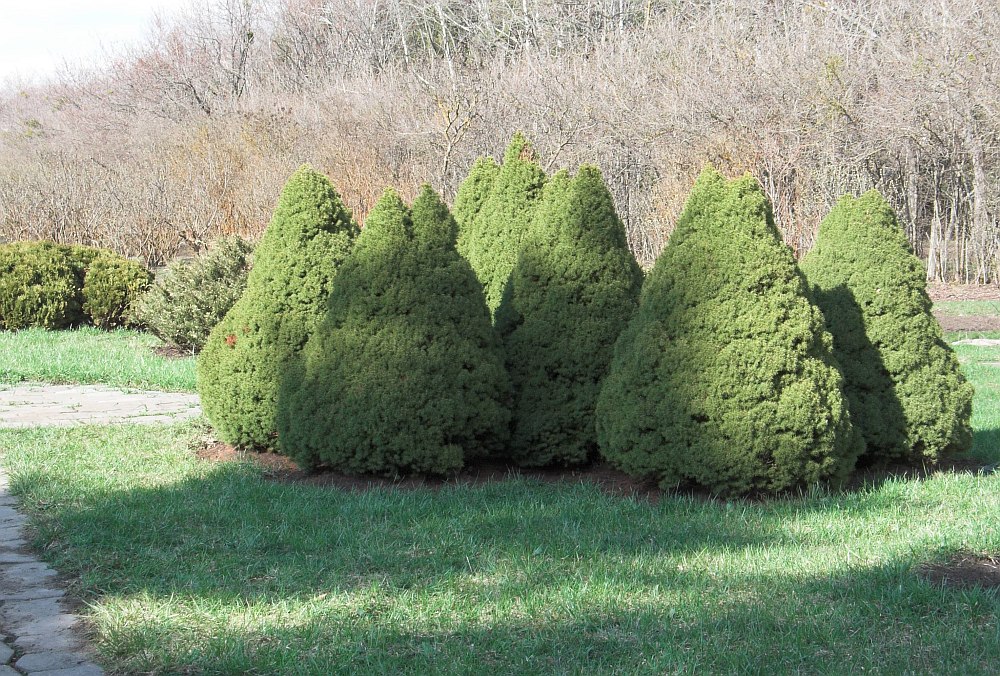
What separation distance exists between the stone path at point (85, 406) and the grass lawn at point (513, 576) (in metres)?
2.38

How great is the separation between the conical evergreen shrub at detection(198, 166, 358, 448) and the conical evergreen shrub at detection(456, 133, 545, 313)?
3.45 feet

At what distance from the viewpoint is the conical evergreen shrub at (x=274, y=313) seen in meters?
6.64

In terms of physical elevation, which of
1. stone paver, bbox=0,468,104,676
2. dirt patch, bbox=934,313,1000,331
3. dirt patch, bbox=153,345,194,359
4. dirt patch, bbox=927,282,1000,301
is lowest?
stone paver, bbox=0,468,104,676

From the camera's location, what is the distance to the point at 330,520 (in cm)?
506

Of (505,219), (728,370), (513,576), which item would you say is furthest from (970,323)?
(513,576)

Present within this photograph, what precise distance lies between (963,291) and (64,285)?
54.4ft

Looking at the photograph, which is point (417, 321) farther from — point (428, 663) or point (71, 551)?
point (428, 663)

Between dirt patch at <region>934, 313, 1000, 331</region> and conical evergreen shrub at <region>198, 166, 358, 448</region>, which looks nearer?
conical evergreen shrub at <region>198, 166, 358, 448</region>

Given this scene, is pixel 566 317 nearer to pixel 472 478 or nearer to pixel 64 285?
pixel 472 478

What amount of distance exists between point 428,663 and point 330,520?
72.0 inches

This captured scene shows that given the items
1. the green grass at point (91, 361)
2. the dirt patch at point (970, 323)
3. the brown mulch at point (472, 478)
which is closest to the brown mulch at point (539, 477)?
the brown mulch at point (472, 478)

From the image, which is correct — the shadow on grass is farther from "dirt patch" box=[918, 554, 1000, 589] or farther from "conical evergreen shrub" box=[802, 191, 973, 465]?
"conical evergreen shrub" box=[802, 191, 973, 465]

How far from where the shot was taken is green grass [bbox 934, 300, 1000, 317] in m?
15.8

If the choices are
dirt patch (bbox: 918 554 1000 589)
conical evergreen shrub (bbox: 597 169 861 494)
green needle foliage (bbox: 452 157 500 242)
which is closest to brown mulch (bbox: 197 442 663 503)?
conical evergreen shrub (bbox: 597 169 861 494)
